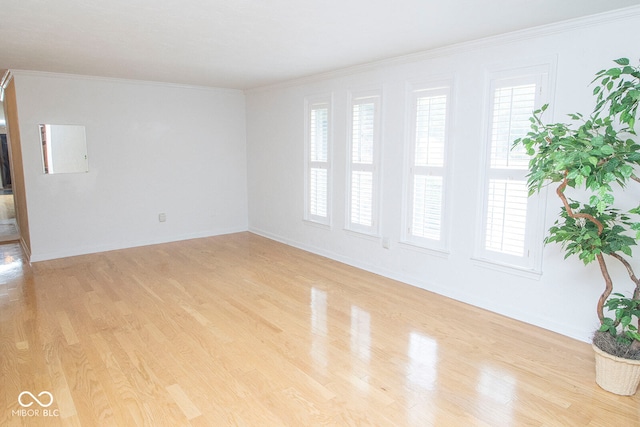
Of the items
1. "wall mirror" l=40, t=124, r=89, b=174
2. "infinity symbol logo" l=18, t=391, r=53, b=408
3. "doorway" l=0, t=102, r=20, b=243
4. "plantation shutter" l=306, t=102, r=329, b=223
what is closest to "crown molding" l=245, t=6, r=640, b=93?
"plantation shutter" l=306, t=102, r=329, b=223

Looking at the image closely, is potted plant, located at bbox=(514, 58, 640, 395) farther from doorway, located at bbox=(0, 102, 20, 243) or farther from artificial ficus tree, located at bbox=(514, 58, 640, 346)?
doorway, located at bbox=(0, 102, 20, 243)

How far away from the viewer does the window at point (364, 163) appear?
4523 millimetres

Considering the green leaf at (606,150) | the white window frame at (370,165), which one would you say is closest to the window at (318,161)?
the white window frame at (370,165)

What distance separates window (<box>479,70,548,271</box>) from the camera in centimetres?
322

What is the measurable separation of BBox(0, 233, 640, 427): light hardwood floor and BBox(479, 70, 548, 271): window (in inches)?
23.7

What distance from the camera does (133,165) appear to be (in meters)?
5.77

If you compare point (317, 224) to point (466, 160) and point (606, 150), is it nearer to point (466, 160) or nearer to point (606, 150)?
point (466, 160)

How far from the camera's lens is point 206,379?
8.36 feet

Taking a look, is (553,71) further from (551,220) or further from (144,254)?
(144,254)

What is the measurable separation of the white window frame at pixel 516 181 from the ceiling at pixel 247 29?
0.36 metres

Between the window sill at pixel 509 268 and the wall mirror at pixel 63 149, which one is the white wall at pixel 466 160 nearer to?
the window sill at pixel 509 268

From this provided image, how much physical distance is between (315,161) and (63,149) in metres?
3.24

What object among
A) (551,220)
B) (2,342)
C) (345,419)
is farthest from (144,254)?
(551,220)

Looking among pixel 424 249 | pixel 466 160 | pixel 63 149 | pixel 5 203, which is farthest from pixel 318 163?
pixel 5 203
